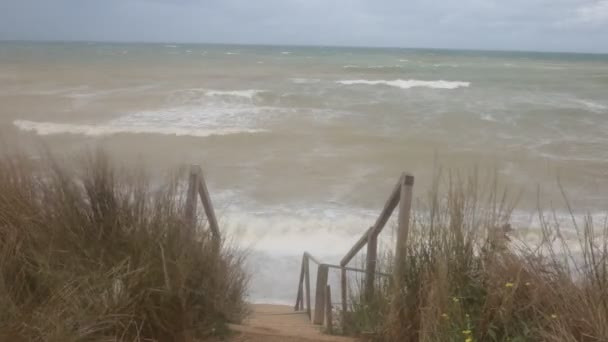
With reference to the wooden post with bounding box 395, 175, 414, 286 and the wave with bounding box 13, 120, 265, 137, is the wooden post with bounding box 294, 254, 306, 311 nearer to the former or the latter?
the wooden post with bounding box 395, 175, 414, 286

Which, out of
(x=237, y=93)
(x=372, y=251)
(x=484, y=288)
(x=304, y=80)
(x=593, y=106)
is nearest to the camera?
(x=484, y=288)

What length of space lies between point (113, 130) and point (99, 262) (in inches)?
688

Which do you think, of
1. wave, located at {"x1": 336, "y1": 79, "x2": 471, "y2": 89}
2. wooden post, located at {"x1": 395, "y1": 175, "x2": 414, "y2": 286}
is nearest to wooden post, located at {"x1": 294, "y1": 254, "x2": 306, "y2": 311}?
wooden post, located at {"x1": 395, "y1": 175, "x2": 414, "y2": 286}

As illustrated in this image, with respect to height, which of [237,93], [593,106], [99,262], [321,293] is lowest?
[321,293]

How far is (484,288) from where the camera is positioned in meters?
3.61

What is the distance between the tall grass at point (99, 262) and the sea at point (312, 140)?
5.18 feet

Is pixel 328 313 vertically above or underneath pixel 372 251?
underneath

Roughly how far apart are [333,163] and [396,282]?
11442 millimetres

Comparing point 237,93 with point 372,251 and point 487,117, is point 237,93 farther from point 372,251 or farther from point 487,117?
point 372,251

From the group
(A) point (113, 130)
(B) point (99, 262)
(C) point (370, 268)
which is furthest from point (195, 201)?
(A) point (113, 130)

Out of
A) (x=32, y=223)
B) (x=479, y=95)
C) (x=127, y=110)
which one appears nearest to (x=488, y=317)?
(x=32, y=223)

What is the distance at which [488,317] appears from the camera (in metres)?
3.45

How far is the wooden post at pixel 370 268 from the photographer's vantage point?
15.2 feet

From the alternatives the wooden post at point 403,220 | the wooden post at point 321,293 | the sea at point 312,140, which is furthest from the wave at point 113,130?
the wooden post at point 403,220
